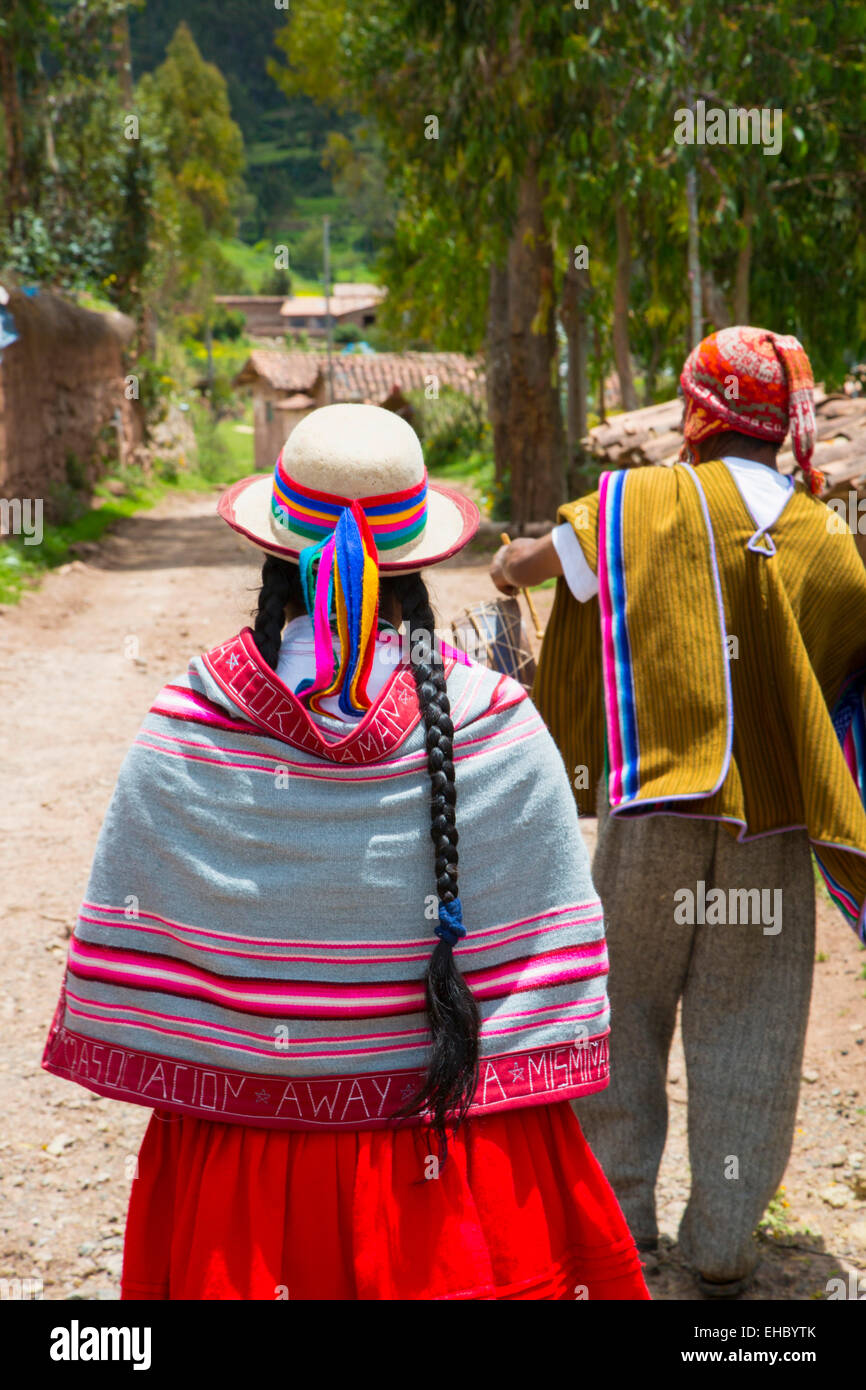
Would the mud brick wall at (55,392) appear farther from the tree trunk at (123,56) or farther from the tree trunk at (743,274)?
the tree trunk at (123,56)

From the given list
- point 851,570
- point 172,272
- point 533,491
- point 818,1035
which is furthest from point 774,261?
point 172,272

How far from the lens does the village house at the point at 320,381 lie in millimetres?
34438

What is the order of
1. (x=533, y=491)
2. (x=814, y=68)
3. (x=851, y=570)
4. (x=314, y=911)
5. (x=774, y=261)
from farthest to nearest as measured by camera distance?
1. (x=533, y=491)
2. (x=774, y=261)
3. (x=814, y=68)
4. (x=851, y=570)
5. (x=314, y=911)

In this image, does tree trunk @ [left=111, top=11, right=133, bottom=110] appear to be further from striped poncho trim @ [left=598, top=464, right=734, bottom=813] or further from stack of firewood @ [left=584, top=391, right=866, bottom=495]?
striped poncho trim @ [left=598, top=464, right=734, bottom=813]

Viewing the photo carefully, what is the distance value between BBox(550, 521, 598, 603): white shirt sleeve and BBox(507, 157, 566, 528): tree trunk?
10.6 m

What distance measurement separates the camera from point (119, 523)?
15945 millimetres

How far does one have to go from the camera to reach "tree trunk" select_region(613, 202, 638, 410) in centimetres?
1065

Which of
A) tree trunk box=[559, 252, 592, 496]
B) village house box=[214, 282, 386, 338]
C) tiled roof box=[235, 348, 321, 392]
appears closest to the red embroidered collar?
tree trunk box=[559, 252, 592, 496]

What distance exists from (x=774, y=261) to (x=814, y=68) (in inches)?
76.3

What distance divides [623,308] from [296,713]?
9723mm

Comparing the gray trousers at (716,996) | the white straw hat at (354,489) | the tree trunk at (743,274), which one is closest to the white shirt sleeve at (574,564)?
the gray trousers at (716,996)

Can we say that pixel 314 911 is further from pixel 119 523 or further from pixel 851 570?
pixel 119 523

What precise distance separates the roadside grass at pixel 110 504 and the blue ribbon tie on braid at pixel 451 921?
29.7ft

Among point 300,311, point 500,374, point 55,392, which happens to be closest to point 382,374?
point 500,374
